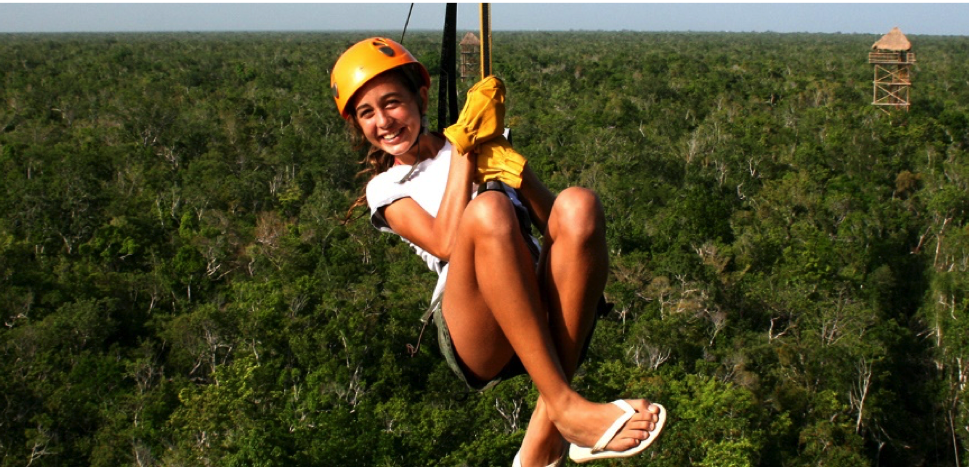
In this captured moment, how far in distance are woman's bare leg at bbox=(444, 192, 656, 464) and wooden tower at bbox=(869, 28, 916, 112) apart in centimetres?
3777

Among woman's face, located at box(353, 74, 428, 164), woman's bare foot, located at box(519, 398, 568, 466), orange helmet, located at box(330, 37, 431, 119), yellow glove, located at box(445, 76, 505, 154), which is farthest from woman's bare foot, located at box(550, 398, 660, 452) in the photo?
orange helmet, located at box(330, 37, 431, 119)

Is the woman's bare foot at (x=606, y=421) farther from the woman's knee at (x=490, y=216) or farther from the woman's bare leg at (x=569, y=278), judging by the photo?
the woman's knee at (x=490, y=216)

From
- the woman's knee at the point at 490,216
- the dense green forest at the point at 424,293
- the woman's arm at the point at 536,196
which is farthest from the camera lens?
the dense green forest at the point at 424,293

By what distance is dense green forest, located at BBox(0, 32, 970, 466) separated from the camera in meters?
17.5

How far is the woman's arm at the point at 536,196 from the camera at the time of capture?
341 centimetres

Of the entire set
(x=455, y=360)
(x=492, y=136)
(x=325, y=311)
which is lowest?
(x=325, y=311)

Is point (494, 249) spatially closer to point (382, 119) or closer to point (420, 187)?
point (420, 187)

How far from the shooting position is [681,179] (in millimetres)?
34188

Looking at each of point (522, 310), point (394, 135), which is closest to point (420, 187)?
point (394, 135)

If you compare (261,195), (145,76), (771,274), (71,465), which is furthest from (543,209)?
(145,76)

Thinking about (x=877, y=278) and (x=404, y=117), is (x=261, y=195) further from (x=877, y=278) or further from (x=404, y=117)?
(x=404, y=117)

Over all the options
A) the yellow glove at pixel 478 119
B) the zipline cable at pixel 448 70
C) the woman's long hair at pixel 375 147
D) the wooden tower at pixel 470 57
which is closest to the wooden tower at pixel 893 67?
the wooden tower at pixel 470 57

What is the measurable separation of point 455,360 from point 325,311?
18899 millimetres

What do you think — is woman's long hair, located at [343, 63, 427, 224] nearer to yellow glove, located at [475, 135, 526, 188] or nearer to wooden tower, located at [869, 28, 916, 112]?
yellow glove, located at [475, 135, 526, 188]
